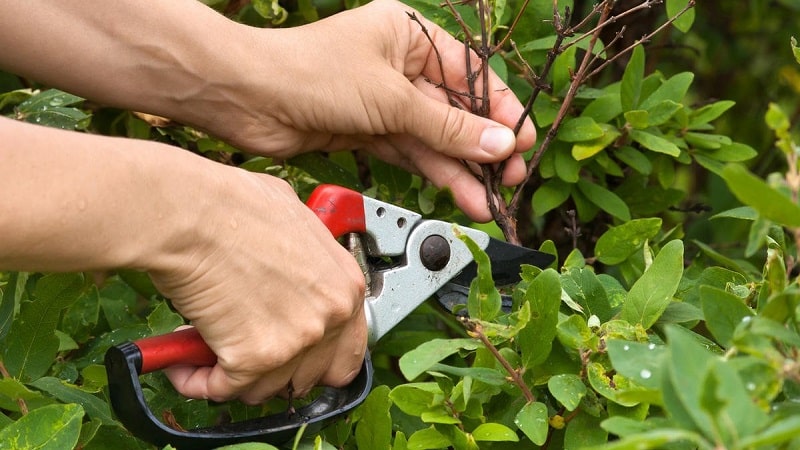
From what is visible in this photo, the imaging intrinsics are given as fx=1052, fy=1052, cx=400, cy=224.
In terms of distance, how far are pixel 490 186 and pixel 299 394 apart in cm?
59

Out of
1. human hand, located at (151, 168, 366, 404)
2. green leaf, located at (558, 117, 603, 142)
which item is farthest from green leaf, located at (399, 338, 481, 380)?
green leaf, located at (558, 117, 603, 142)

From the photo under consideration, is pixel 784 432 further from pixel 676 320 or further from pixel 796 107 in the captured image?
pixel 796 107

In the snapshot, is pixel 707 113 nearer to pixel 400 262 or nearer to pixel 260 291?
pixel 400 262

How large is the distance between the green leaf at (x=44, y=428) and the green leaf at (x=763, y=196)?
87 centimetres

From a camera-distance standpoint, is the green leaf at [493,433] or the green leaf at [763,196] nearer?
the green leaf at [763,196]

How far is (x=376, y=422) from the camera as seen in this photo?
152 cm

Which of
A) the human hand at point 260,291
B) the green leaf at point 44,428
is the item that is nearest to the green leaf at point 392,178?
the human hand at point 260,291

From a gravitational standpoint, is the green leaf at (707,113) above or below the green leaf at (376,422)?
above

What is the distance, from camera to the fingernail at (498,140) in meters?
1.92

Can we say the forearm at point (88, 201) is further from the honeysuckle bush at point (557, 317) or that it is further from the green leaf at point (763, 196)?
the green leaf at point (763, 196)

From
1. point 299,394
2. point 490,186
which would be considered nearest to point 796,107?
point 490,186

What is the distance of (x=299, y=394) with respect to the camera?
1.64 m

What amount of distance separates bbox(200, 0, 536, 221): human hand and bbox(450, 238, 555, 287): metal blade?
0.18 meters

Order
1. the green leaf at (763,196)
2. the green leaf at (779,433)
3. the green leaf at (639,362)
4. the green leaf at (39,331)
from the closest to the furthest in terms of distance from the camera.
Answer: the green leaf at (779,433)
the green leaf at (763,196)
the green leaf at (639,362)
the green leaf at (39,331)
